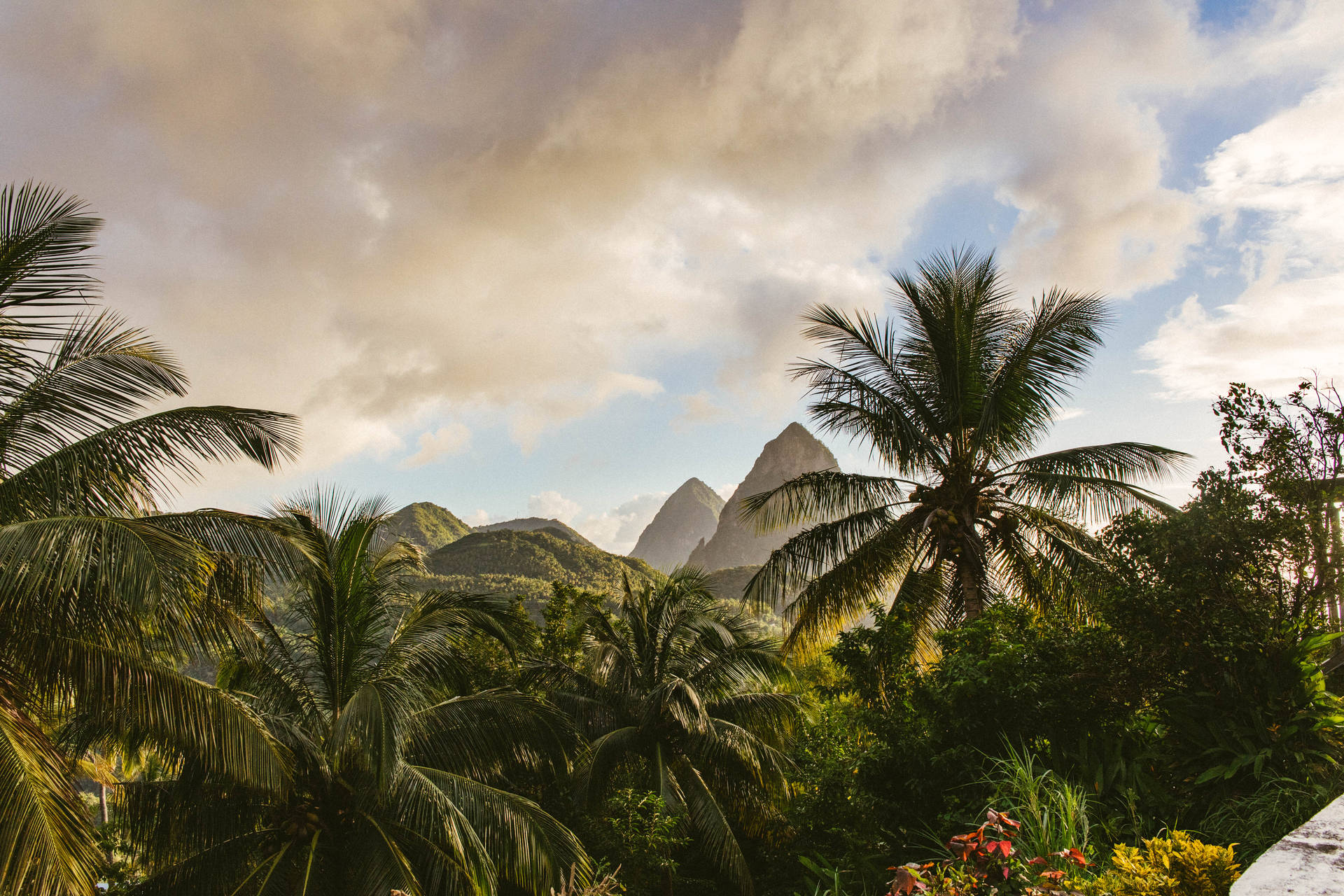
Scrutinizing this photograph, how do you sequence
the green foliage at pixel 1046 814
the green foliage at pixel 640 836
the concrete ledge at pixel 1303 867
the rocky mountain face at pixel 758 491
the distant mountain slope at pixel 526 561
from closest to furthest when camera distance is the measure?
the concrete ledge at pixel 1303 867
the green foliage at pixel 1046 814
the green foliage at pixel 640 836
the distant mountain slope at pixel 526 561
the rocky mountain face at pixel 758 491

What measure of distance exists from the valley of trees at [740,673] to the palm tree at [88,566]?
28 mm

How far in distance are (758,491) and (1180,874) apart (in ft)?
431

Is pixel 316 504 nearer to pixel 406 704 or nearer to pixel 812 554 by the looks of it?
pixel 406 704

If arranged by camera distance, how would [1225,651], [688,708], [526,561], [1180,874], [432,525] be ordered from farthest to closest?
[432,525] → [526,561] → [688,708] → [1225,651] → [1180,874]

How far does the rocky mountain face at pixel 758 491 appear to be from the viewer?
135750mm

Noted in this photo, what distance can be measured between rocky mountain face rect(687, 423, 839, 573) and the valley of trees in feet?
394

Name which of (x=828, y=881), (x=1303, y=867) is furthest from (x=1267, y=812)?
(x=828, y=881)

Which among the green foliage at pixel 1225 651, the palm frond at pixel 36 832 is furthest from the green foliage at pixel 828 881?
the palm frond at pixel 36 832

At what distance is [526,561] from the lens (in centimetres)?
6116

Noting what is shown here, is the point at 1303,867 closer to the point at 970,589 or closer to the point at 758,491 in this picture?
the point at 970,589

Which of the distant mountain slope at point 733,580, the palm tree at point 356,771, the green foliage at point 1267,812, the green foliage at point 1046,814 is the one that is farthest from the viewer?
the distant mountain slope at point 733,580

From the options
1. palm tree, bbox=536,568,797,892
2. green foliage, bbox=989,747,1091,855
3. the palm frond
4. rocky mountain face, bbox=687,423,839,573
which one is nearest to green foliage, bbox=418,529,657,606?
palm tree, bbox=536,568,797,892

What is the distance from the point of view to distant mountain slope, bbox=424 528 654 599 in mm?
57969

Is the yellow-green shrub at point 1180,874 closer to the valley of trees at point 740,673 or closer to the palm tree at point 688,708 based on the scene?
the valley of trees at point 740,673
